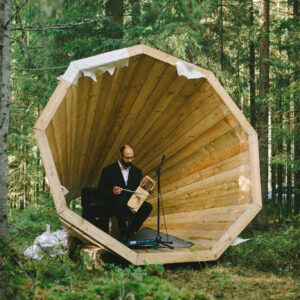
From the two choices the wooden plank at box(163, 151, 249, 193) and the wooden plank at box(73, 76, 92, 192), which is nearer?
the wooden plank at box(73, 76, 92, 192)

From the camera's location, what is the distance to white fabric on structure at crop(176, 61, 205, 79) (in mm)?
6043

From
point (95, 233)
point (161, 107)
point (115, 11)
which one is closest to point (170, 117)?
point (161, 107)

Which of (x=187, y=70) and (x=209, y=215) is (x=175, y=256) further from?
(x=187, y=70)

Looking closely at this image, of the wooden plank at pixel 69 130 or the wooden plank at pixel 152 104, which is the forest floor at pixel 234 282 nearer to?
the wooden plank at pixel 69 130

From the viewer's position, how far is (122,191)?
7227mm

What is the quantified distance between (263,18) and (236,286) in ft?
27.8

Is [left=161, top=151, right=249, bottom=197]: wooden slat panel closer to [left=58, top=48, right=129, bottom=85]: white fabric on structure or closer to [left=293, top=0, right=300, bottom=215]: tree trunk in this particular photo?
[left=293, top=0, right=300, bottom=215]: tree trunk

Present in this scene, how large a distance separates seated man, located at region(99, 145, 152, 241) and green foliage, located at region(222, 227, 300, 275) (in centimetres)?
175

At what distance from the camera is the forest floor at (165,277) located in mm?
3385

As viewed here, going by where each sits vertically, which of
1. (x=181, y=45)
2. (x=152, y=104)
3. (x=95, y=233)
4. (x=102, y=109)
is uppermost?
(x=181, y=45)

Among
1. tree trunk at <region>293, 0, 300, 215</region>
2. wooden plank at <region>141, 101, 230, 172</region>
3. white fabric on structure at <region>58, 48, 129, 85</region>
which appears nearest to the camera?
white fabric on structure at <region>58, 48, 129, 85</region>

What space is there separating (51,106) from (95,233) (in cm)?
170

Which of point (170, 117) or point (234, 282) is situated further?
point (170, 117)

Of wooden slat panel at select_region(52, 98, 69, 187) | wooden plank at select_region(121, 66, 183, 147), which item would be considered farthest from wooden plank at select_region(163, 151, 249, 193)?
wooden slat panel at select_region(52, 98, 69, 187)
